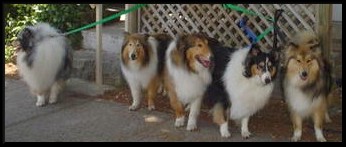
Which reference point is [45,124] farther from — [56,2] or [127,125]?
[56,2]

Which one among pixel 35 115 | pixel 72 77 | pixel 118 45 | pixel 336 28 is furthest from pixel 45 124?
pixel 336 28

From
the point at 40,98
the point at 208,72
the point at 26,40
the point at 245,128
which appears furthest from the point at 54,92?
the point at 245,128

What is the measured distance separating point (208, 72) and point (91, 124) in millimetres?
1383

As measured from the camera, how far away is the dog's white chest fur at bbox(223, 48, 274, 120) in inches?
184

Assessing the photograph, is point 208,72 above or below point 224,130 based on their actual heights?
above

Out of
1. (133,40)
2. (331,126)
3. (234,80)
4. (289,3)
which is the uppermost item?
(289,3)

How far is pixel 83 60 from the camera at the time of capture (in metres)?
7.16

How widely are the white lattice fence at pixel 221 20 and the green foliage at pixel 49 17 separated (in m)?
1.75

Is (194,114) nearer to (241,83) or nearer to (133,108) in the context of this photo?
(241,83)

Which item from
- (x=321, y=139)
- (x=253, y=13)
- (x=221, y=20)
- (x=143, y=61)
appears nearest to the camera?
(x=321, y=139)

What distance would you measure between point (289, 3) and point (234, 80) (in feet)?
5.33

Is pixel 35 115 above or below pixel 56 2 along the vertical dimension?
below

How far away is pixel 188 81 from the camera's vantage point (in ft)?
16.5

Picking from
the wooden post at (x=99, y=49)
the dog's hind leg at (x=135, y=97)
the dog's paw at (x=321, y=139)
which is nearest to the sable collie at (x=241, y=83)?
the dog's paw at (x=321, y=139)
